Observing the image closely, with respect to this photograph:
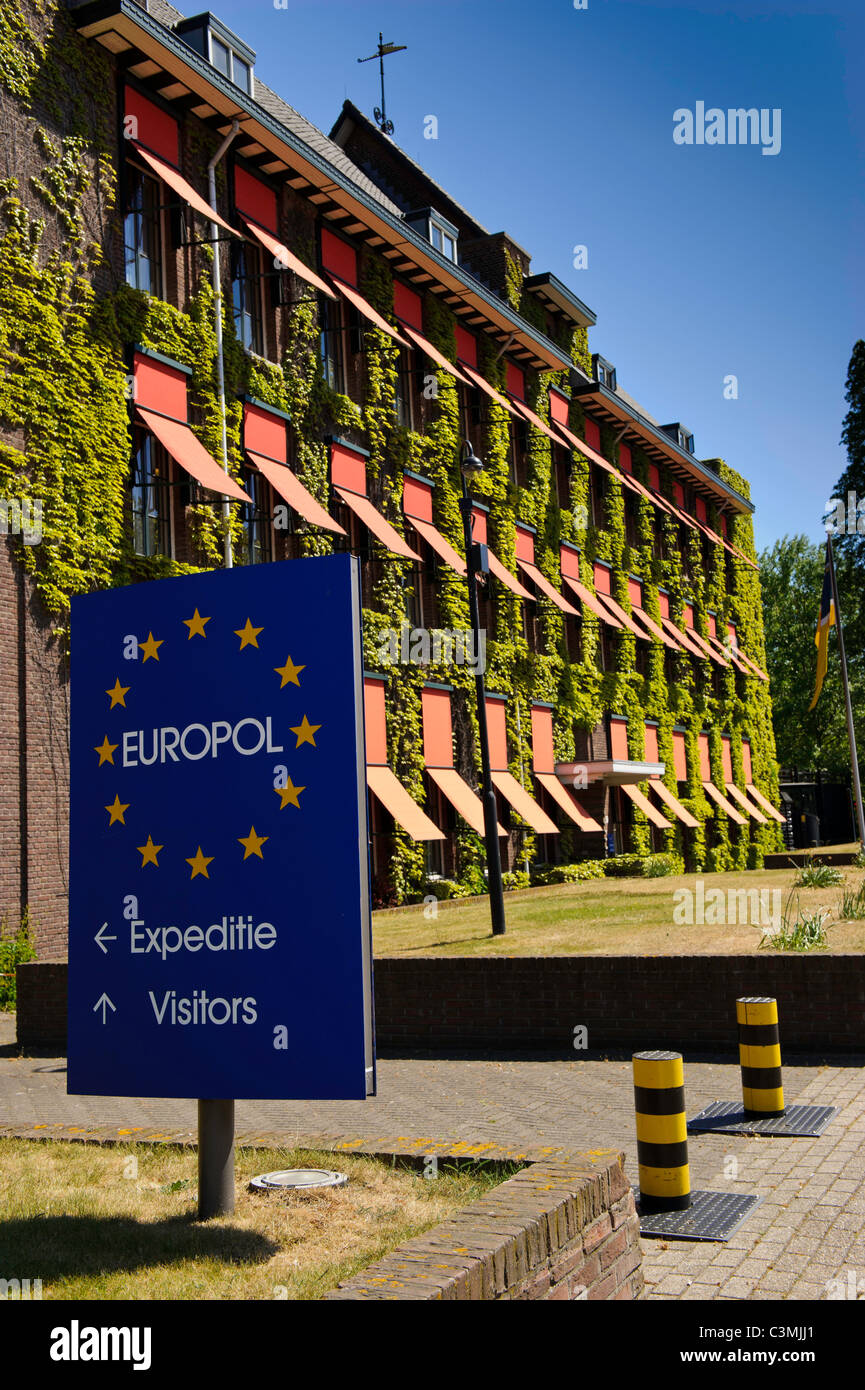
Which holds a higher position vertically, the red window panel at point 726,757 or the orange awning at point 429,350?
the orange awning at point 429,350

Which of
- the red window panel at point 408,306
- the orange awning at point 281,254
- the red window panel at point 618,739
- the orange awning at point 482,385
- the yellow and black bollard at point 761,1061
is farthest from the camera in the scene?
the red window panel at point 618,739

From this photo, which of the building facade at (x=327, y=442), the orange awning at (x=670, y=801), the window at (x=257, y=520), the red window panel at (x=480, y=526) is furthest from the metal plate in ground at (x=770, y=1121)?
the orange awning at (x=670, y=801)

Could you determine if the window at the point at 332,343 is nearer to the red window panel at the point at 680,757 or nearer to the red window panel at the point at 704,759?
the red window panel at the point at 680,757

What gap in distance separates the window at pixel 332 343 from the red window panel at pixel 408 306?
2.35m

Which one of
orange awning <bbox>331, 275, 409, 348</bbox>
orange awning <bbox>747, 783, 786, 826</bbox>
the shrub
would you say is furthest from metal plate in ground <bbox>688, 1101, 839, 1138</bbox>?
orange awning <bbox>747, 783, 786, 826</bbox>

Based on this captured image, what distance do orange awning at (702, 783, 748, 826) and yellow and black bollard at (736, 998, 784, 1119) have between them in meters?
37.7

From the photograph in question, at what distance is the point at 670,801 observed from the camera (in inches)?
1583

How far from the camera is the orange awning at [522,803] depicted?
29453mm

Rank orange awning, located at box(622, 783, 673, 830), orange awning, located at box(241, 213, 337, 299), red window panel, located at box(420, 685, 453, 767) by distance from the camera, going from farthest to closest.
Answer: orange awning, located at box(622, 783, 673, 830), red window panel, located at box(420, 685, 453, 767), orange awning, located at box(241, 213, 337, 299)

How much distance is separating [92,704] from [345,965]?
1792 mm

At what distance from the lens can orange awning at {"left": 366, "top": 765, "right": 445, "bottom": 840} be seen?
80.4 feet

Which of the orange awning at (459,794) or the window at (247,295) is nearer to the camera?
the window at (247,295)

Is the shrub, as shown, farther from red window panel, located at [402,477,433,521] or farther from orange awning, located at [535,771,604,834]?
orange awning, located at [535,771,604,834]
